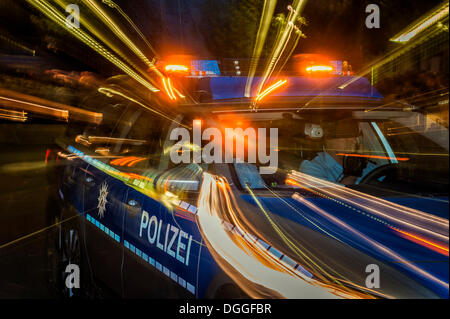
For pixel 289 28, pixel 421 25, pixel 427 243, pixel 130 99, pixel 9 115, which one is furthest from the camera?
pixel 9 115

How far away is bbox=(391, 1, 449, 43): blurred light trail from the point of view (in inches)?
201

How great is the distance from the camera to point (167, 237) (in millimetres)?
1943

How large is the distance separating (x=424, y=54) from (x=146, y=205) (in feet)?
23.4

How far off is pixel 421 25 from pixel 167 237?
7029 mm

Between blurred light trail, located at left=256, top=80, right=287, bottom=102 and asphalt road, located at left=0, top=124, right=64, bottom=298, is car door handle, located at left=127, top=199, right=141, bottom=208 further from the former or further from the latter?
asphalt road, located at left=0, top=124, right=64, bottom=298

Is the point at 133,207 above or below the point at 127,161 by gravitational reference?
below

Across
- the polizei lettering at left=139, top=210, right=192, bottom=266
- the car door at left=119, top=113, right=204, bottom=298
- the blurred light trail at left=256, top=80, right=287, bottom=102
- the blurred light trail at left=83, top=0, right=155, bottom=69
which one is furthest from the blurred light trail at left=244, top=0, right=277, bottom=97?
the polizei lettering at left=139, top=210, right=192, bottom=266

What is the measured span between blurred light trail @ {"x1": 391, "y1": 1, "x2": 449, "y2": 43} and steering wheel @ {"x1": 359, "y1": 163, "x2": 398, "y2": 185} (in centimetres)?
345

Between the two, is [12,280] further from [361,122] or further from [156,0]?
[156,0]

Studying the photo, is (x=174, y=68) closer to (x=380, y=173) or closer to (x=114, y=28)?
(x=380, y=173)

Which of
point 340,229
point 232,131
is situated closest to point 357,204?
point 340,229

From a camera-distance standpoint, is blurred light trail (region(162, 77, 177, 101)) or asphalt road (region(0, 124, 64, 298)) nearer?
blurred light trail (region(162, 77, 177, 101))

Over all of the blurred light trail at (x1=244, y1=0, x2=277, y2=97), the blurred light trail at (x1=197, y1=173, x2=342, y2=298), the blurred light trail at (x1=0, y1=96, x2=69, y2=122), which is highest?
the blurred light trail at (x1=244, y1=0, x2=277, y2=97)

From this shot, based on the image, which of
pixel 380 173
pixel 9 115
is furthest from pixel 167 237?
pixel 9 115
